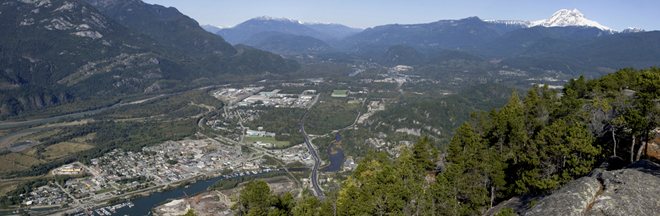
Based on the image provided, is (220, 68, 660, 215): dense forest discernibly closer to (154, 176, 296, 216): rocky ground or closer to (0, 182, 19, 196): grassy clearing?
(154, 176, 296, 216): rocky ground

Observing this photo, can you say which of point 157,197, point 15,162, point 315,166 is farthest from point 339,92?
point 15,162

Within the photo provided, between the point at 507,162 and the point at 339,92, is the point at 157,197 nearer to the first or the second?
the point at 507,162

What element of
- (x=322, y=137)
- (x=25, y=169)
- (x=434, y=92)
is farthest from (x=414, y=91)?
(x=25, y=169)

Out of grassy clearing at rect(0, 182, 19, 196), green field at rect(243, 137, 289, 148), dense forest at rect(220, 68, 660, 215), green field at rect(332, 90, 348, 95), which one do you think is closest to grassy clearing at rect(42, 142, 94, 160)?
grassy clearing at rect(0, 182, 19, 196)

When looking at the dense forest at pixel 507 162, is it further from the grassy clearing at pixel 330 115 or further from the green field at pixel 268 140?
the grassy clearing at pixel 330 115

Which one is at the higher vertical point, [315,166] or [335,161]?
[315,166]

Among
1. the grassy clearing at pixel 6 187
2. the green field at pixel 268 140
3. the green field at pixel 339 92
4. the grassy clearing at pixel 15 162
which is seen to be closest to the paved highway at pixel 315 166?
the green field at pixel 268 140

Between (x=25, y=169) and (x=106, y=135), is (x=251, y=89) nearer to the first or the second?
(x=106, y=135)
